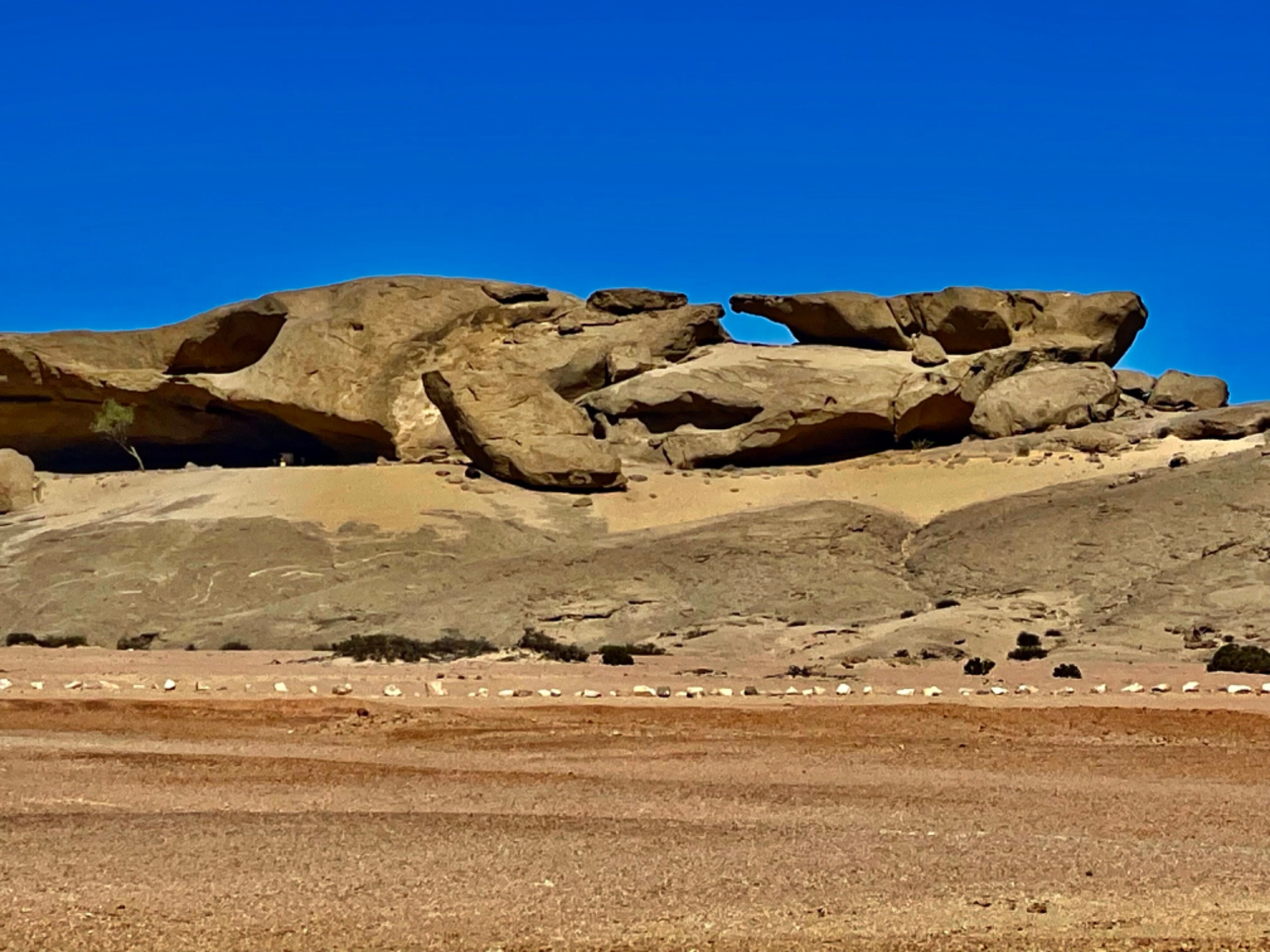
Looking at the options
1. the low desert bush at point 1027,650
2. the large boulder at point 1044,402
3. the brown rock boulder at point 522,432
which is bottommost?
the low desert bush at point 1027,650

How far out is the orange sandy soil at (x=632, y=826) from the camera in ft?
24.0

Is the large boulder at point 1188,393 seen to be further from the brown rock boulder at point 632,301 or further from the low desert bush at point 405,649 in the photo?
the low desert bush at point 405,649

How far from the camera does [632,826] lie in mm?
9977

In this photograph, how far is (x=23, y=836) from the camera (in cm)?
950

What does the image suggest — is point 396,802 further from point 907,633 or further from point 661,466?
point 661,466

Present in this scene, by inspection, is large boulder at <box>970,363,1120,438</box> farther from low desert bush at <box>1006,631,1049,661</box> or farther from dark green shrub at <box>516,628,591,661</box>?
dark green shrub at <box>516,628,591,661</box>

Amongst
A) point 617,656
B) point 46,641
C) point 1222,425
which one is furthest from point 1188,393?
point 46,641

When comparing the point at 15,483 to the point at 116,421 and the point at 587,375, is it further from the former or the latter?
the point at 587,375

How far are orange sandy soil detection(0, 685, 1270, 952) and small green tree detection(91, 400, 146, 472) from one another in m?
28.8

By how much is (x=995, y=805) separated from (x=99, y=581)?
84.9 ft

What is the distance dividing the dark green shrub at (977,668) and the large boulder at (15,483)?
86.6 ft

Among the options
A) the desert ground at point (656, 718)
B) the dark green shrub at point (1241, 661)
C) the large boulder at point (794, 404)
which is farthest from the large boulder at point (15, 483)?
the dark green shrub at point (1241, 661)

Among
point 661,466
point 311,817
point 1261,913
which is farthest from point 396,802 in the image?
point 661,466

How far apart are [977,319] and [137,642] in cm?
2410
